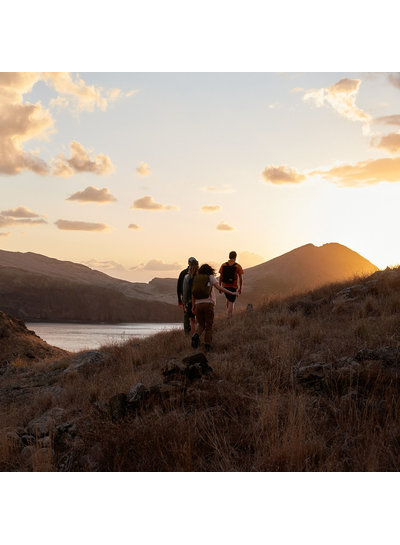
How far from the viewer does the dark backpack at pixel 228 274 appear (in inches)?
492

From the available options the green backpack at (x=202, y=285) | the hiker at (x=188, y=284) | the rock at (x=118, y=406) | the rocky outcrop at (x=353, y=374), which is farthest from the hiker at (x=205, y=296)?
the rock at (x=118, y=406)

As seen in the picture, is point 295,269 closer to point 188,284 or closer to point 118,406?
point 188,284

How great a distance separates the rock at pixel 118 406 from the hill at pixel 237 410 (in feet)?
0.05

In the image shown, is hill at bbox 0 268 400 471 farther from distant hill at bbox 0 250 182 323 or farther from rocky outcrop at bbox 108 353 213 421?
distant hill at bbox 0 250 182 323

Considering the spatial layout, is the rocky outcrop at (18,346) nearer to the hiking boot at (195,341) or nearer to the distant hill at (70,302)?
the hiking boot at (195,341)

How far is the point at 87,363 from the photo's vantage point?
11820 millimetres

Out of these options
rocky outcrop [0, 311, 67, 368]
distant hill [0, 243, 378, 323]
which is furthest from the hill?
distant hill [0, 243, 378, 323]

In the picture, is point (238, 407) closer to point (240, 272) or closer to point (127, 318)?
point (240, 272)

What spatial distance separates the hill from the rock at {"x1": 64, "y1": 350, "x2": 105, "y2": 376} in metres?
0.66

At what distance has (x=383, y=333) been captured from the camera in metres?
8.77

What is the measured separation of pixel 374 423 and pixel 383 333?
428 cm

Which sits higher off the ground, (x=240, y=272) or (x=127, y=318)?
(x=240, y=272)

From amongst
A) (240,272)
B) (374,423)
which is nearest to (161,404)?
(374,423)

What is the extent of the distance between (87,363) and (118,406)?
21.0ft
